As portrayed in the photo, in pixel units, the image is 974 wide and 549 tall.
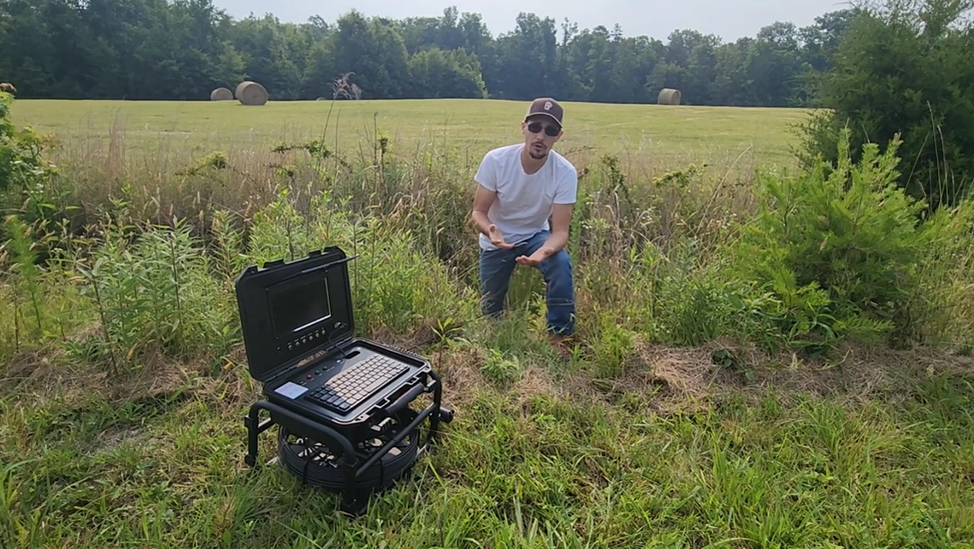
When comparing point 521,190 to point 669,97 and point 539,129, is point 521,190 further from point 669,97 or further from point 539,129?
point 669,97

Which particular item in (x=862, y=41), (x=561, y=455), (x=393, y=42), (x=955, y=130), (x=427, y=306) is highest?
(x=393, y=42)

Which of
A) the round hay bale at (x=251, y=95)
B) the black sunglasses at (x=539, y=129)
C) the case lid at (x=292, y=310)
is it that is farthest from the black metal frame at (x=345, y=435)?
the round hay bale at (x=251, y=95)

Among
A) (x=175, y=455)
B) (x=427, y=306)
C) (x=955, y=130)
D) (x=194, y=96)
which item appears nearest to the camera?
(x=175, y=455)

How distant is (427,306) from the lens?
8.71 feet

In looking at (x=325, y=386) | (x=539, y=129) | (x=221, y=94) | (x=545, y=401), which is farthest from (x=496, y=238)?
(x=221, y=94)

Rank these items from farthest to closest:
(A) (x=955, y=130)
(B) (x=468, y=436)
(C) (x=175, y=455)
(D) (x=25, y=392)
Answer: (A) (x=955, y=130)
(D) (x=25, y=392)
(B) (x=468, y=436)
(C) (x=175, y=455)

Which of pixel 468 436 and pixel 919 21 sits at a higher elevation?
pixel 919 21

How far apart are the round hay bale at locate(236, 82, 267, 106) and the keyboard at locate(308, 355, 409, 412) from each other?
64.6ft

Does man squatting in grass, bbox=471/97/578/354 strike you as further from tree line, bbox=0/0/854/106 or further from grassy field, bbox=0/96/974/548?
tree line, bbox=0/0/854/106

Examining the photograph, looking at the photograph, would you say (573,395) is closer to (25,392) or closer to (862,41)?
(25,392)

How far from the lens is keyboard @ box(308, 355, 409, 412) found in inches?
58.6

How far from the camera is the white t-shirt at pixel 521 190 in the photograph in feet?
10.0

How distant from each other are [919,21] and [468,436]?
465cm

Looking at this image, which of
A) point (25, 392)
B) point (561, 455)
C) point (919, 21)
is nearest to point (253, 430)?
point (561, 455)
